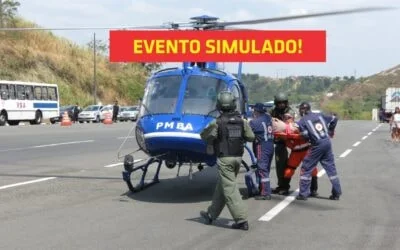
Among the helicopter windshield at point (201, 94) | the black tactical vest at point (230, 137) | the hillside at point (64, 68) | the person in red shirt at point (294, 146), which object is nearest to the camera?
the black tactical vest at point (230, 137)

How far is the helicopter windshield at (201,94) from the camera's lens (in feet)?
34.8

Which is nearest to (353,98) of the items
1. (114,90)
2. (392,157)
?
(114,90)

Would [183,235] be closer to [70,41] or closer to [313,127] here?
[313,127]

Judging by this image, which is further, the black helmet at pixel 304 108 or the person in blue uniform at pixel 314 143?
the black helmet at pixel 304 108

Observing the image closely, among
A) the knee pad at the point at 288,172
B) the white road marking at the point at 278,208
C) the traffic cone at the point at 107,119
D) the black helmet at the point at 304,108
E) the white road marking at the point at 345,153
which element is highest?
the black helmet at the point at 304,108

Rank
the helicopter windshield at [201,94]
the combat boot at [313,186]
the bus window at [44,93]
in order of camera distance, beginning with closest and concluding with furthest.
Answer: the helicopter windshield at [201,94] → the combat boot at [313,186] → the bus window at [44,93]

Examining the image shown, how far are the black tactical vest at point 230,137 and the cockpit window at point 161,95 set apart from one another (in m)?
2.09

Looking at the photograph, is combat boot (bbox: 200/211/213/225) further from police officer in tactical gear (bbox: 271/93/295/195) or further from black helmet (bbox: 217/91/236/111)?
police officer in tactical gear (bbox: 271/93/295/195)

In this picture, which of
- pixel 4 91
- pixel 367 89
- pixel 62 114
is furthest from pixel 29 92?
pixel 367 89

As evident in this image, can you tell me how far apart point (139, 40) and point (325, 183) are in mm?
5093

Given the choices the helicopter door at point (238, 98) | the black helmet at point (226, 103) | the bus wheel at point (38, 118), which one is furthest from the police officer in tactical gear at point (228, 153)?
the bus wheel at point (38, 118)

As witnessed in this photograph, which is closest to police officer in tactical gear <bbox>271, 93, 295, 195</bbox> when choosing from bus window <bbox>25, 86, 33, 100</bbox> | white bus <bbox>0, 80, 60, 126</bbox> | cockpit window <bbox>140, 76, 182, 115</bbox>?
cockpit window <bbox>140, 76, 182, 115</bbox>

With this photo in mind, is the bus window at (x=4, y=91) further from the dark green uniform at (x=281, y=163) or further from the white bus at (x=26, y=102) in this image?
the dark green uniform at (x=281, y=163)

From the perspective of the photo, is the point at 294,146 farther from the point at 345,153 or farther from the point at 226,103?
the point at 345,153
